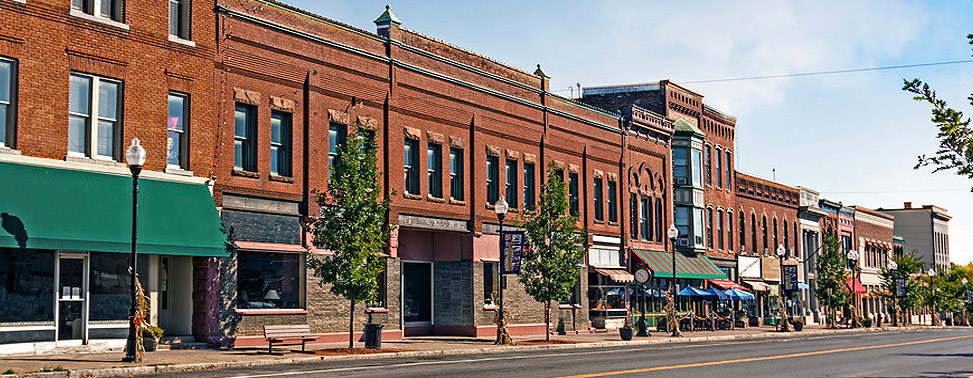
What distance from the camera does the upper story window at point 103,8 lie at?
25.6 m

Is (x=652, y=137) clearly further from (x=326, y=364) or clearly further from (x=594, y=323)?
(x=326, y=364)

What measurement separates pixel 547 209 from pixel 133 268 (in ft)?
Answer: 58.4

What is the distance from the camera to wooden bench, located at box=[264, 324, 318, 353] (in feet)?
87.0

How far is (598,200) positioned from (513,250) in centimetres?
1089

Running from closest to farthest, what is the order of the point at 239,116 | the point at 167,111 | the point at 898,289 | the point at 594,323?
the point at 167,111, the point at 239,116, the point at 594,323, the point at 898,289

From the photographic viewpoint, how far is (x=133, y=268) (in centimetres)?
2245

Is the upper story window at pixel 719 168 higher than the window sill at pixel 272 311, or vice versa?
the upper story window at pixel 719 168

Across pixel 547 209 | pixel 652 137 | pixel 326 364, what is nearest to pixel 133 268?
pixel 326 364

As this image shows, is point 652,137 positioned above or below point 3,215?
above

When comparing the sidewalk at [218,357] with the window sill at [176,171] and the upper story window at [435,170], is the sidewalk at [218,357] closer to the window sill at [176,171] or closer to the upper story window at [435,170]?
the window sill at [176,171]

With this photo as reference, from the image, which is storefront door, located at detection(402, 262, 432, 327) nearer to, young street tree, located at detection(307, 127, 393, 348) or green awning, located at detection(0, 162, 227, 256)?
young street tree, located at detection(307, 127, 393, 348)

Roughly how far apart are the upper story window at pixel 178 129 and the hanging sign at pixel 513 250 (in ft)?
44.5

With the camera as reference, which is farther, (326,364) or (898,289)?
(898,289)

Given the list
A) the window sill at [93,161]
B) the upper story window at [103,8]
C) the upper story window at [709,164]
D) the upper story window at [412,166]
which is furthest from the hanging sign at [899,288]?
the upper story window at [103,8]
